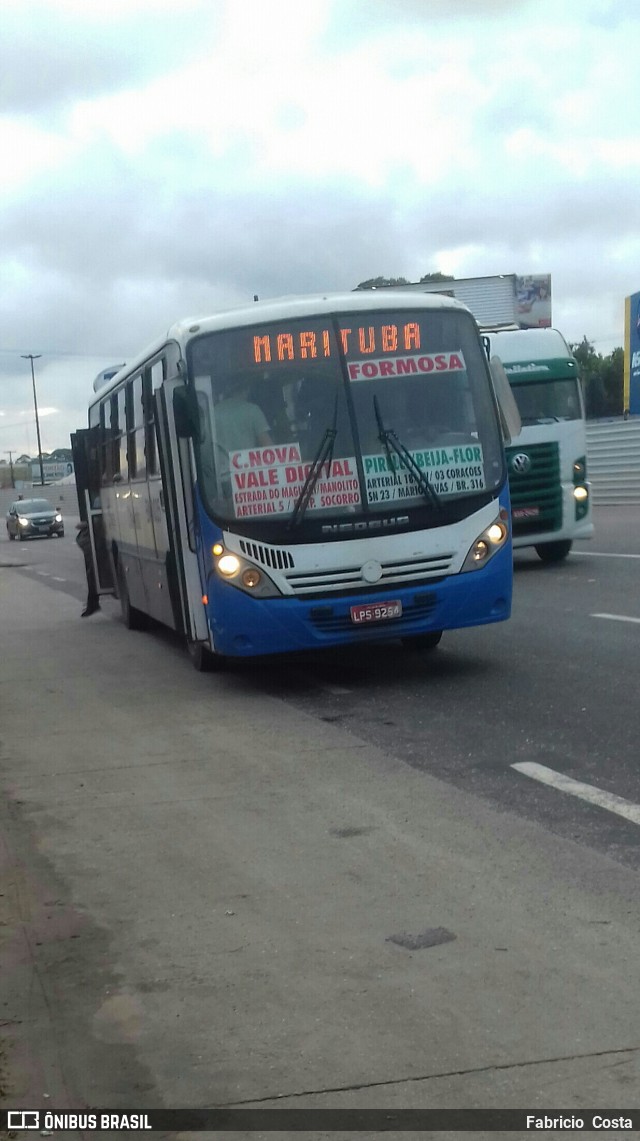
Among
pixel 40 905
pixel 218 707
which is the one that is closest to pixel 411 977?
pixel 40 905

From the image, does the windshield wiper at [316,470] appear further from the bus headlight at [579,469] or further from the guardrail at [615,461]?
the guardrail at [615,461]

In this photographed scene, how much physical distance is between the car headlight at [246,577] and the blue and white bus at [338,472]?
0.03 ft

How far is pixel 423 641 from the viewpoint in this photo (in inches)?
493

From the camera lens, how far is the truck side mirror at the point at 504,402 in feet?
36.3

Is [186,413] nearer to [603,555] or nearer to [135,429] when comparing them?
[135,429]

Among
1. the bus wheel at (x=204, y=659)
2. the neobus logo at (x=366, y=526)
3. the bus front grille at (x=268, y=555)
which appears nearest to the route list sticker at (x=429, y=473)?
the neobus logo at (x=366, y=526)

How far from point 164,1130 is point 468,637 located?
960 centimetres

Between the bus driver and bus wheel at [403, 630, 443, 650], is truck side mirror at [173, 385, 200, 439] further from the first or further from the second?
bus wheel at [403, 630, 443, 650]

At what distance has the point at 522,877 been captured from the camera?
576 cm

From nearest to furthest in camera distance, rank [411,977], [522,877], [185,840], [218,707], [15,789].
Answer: [411,977], [522,877], [185,840], [15,789], [218,707]

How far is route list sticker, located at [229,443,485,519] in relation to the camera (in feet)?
33.8

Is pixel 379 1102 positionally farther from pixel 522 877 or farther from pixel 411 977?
pixel 522 877

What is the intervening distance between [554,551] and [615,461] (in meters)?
17.3

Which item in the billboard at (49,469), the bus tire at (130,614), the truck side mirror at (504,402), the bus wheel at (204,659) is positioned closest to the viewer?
the truck side mirror at (504,402)
